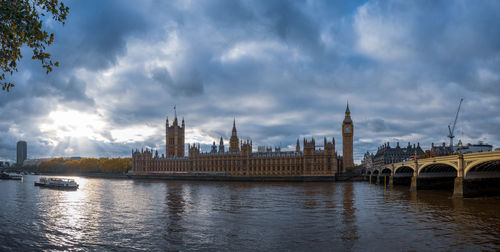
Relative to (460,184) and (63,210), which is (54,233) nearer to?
(63,210)

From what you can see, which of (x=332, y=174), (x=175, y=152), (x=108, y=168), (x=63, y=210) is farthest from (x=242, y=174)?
(x=63, y=210)

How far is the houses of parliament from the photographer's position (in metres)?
118

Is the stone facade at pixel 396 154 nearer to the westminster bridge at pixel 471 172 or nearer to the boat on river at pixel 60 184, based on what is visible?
the westminster bridge at pixel 471 172

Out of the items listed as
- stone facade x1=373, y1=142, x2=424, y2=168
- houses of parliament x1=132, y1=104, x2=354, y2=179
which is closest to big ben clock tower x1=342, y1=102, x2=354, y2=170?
houses of parliament x1=132, y1=104, x2=354, y2=179

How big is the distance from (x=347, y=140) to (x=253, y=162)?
37843mm

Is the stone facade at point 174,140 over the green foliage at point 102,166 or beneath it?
over

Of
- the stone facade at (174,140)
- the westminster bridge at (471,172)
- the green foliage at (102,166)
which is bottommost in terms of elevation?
the green foliage at (102,166)

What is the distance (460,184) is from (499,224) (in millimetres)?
19155

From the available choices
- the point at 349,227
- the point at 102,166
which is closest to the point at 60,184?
the point at 349,227

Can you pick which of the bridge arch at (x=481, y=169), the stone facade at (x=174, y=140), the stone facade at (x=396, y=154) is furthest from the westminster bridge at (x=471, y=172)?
the stone facade at (x=174, y=140)

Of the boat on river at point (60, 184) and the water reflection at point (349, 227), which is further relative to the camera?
the boat on river at point (60, 184)

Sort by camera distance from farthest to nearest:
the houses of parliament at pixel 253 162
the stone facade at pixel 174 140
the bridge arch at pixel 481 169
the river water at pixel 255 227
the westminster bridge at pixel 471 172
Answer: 1. the stone facade at pixel 174 140
2. the houses of parliament at pixel 253 162
3. the bridge arch at pixel 481 169
4. the westminster bridge at pixel 471 172
5. the river water at pixel 255 227

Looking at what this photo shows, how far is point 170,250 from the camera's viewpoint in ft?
70.8

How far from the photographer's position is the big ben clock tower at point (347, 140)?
13438 centimetres
